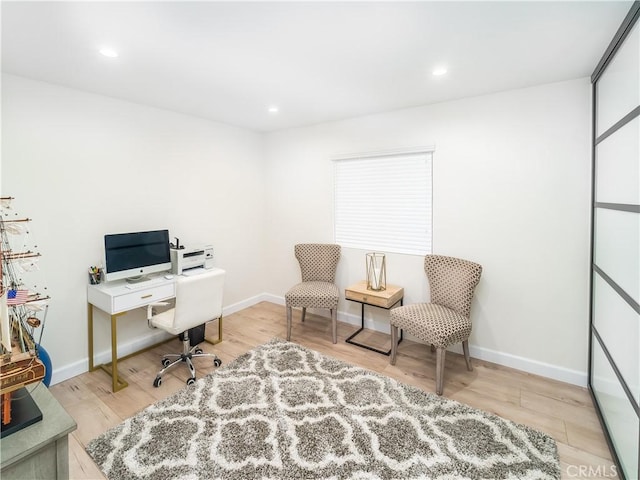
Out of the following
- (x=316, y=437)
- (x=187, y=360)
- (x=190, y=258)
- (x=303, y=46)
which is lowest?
(x=316, y=437)

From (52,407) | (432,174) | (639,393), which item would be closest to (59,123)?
(52,407)

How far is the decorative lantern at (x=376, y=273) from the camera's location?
11.0 feet

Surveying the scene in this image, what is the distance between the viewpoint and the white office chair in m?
2.60

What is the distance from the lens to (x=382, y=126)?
3.49m

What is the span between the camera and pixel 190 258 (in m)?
3.35

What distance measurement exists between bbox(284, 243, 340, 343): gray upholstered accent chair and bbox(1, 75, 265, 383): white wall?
109cm

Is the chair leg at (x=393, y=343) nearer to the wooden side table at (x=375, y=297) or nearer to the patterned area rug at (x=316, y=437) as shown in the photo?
the wooden side table at (x=375, y=297)

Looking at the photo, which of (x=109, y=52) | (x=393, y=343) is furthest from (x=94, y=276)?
(x=393, y=343)

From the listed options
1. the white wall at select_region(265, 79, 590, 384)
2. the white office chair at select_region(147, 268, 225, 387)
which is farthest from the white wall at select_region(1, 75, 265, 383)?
the white wall at select_region(265, 79, 590, 384)

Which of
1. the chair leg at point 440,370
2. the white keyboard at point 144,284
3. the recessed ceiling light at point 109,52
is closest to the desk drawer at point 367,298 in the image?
the chair leg at point 440,370

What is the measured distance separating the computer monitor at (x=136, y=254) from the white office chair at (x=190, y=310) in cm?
45

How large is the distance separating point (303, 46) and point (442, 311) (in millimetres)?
2410

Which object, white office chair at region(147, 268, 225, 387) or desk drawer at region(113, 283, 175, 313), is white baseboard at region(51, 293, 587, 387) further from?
desk drawer at region(113, 283, 175, 313)

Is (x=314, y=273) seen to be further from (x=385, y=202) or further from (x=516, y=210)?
(x=516, y=210)
